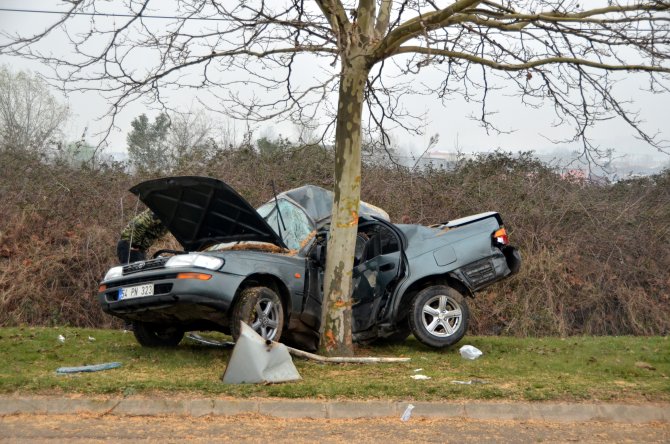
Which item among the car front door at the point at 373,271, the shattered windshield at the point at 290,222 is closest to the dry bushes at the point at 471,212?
the shattered windshield at the point at 290,222

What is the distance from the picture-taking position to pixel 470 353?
9.71 m

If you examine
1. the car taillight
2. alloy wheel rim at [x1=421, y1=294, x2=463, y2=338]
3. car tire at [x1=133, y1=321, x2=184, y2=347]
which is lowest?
car tire at [x1=133, y1=321, x2=184, y2=347]

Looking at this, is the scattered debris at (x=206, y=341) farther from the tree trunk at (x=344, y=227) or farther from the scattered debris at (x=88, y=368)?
the scattered debris at (x=88, y=368)

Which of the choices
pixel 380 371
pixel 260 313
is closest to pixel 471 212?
pixel 380 371

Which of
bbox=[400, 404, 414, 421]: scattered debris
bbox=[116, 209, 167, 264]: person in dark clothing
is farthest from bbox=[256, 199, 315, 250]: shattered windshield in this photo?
bbox=[400, 404, 414, 421]: scattered debris

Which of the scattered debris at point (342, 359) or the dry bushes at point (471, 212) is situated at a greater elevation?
the dry bushes at point (471, 212)

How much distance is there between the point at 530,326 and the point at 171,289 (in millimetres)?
8297

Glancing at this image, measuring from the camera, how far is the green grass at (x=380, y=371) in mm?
7078

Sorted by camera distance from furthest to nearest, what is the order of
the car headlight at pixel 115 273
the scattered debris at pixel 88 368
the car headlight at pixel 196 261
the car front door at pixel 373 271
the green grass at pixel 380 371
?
the car front door at pixel 373 271 → the car headlight at pixel 115 273 → the car headlight at pixel 196 261 → the scattered debris at pixel 88 368 → the green grass at pixel 380 371

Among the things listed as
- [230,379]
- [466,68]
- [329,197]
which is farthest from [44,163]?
[230,379]

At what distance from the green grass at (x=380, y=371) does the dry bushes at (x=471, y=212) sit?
106 inches

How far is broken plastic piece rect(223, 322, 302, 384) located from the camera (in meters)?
7.46

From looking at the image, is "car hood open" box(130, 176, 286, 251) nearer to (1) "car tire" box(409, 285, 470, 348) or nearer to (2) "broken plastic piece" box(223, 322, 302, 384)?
(1) "car tire" box(409, 285, 470, 348)

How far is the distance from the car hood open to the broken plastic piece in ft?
Result: 6.64
